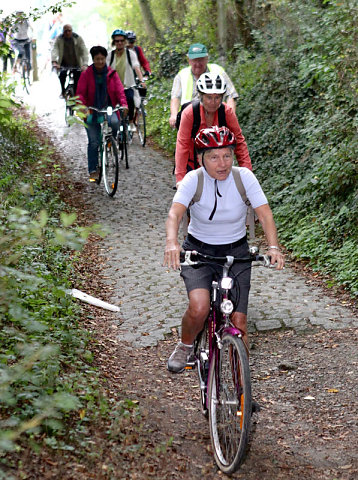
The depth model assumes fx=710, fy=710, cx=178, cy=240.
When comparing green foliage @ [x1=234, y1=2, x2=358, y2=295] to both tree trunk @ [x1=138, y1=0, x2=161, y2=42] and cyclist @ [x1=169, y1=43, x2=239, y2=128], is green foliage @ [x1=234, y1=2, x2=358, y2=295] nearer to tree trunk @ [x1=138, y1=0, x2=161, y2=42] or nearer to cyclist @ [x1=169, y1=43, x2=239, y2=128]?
cyclist @ [x1=169, y1=43, x2=239, y2=128]

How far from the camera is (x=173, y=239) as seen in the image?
15.3 ft

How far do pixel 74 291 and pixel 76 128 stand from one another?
12.6 metres

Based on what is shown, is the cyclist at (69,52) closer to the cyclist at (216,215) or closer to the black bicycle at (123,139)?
the black bicycle at (123,139)

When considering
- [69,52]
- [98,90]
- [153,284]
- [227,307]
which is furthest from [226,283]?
[69,52]

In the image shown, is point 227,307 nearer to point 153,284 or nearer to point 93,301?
point 93,301

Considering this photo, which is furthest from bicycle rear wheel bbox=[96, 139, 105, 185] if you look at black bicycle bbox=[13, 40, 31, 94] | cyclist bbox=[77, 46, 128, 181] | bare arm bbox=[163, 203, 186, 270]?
black bicycle bbox=[13, 40, 31, 94]

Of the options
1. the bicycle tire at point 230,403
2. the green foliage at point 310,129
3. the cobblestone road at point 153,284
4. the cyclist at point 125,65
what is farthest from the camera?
the cyclist at point 125,65

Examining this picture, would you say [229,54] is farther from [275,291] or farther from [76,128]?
[275,291]

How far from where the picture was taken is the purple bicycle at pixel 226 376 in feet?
13.9

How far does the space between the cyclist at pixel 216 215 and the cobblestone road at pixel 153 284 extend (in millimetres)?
640

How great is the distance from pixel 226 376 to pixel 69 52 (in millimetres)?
14305

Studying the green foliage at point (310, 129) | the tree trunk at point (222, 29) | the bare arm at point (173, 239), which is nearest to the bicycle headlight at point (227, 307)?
the bare arm at point (173, 239)

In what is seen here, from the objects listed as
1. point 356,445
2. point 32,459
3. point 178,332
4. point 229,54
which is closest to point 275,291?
point 178,332

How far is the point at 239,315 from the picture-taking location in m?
4.87
